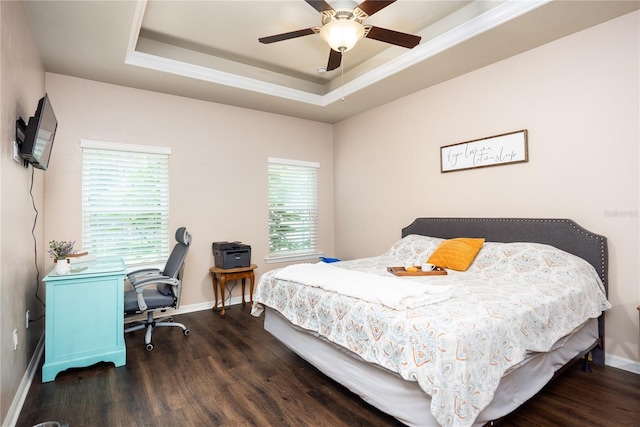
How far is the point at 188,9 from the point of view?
3074mm

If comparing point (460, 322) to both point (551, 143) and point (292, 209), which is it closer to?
point (551, 143)

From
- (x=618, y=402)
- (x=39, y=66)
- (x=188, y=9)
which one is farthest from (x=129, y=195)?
(x=618, y=402)

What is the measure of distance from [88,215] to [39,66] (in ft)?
5.04

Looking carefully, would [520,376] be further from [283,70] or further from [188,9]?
[283,70]

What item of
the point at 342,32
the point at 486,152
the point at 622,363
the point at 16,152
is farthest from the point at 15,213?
the point at 622,363

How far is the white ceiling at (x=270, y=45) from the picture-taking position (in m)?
2.72

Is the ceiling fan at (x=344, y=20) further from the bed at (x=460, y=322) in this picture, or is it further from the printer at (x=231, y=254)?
the printer at (x=231, y=254)

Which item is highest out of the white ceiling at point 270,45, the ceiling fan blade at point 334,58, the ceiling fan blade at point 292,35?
the white ceiling at point 270,45

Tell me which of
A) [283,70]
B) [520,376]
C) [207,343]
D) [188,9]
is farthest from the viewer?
[283,70]

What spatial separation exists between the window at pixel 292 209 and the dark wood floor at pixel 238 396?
227 cm

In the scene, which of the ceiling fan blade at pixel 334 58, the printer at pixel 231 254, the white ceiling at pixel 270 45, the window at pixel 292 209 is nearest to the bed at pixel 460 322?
the printer at pixel 231 254

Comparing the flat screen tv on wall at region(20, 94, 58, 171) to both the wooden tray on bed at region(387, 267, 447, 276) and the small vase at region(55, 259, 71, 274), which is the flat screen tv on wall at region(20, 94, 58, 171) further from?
the wooden tray on bed at region(387, 267, 447, 276)

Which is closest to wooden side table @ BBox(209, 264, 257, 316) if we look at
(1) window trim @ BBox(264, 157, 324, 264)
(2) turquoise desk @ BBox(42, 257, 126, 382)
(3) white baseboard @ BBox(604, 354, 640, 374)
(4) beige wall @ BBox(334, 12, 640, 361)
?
(1) window trim @ BBox(264, 157, 324, 264)

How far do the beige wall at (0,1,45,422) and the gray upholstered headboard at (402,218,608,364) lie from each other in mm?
3793
